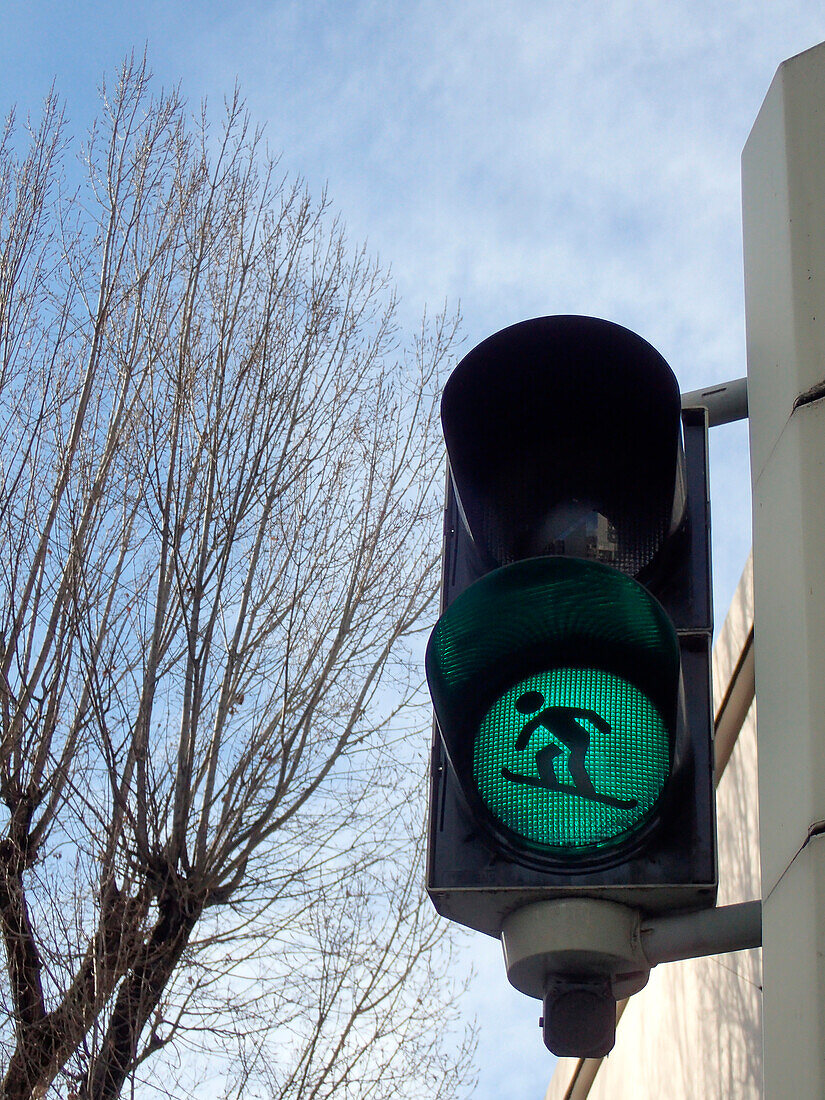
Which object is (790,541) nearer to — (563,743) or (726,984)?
(563,743)

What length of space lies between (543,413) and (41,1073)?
188 inches

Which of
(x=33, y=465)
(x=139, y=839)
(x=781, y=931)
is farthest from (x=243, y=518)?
(x=781, y=931)

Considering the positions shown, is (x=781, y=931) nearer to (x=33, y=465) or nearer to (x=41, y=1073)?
(x=41, y=1073)

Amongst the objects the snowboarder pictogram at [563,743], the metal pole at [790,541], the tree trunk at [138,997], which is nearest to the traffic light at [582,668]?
the snowboarder pictogram at [563,743]

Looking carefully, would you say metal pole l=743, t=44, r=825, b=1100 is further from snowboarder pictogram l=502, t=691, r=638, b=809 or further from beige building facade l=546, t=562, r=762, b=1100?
beige building facade l=546, t=562, r=762, b=1100

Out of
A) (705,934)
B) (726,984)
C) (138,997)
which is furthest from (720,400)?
(138,997)

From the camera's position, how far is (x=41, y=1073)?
5492 millimetres

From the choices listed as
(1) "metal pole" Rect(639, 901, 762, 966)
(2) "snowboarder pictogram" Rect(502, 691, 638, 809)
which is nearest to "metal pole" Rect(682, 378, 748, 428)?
(2) "snowboarder pictogram" Rect(502, 691, 638, 809)

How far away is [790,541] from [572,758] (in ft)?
1.13

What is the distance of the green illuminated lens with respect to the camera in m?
1.45

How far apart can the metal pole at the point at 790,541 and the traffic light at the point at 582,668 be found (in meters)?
0.14

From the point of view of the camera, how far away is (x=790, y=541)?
4.32ft

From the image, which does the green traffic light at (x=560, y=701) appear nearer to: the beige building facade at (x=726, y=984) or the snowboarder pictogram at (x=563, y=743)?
the snowboarder pictogram at (x=563, y=743)

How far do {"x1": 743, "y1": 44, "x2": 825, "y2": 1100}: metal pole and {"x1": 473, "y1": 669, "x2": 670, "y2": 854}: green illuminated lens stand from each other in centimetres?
16
